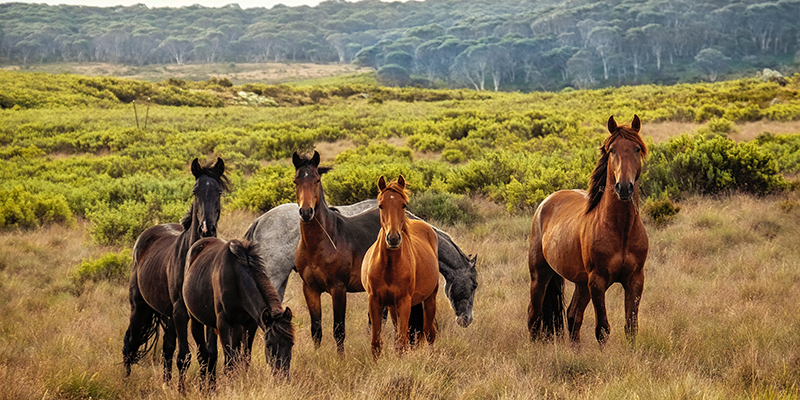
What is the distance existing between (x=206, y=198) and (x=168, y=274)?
689mm

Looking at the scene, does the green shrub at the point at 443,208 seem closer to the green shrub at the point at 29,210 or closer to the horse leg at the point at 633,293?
the horse leg at the point at 633,293

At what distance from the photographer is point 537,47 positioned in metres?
118

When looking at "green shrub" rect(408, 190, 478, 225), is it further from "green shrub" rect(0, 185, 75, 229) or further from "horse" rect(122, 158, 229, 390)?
"green shrub" rect(0, 185, 75, 229)

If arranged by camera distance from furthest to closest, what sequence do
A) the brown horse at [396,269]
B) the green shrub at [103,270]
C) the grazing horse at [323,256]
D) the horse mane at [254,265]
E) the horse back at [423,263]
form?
the green shrub at [103,270], the grazing horse at [323,256], the horse back at [423,263], the brown horse at [396,269], the horse mane at [254,265]

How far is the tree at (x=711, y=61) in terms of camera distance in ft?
308

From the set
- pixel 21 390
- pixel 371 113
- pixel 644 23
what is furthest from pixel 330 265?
pixel 644 23

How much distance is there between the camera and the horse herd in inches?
166

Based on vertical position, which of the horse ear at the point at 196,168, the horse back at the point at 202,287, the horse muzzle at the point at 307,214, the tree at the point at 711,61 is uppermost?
the horse ear at the point at 196,168

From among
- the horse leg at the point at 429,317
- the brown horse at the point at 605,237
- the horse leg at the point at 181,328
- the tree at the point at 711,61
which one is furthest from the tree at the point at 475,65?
the horse leg at the point at 181,328

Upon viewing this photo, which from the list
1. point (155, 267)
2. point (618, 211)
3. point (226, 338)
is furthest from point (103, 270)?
Answer: point (618, 211)

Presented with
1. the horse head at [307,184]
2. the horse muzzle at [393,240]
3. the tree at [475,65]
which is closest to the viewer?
the horse muzzle at [393,240]

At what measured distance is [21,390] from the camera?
4.23 meters

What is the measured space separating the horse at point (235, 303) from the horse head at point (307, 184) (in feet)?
2.39

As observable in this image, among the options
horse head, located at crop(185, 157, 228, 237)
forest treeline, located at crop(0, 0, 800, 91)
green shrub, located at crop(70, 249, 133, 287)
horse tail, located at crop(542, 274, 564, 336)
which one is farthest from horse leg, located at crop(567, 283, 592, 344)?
forest treeline, located at crop(0, 0, 800, 91)
